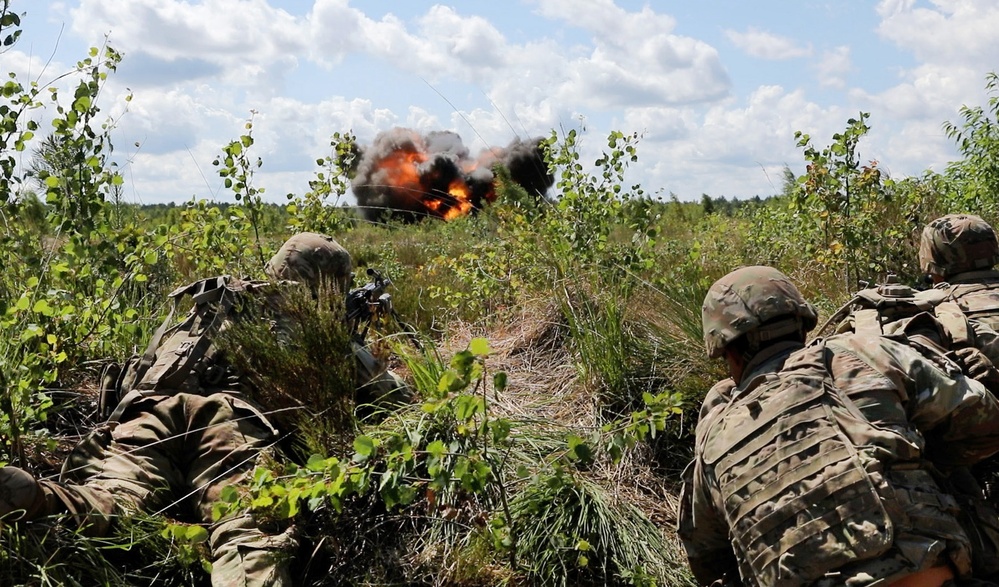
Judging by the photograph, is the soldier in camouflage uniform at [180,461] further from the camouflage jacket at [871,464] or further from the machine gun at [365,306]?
the camouflage jacket at [871,464]

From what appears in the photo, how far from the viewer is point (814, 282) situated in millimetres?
6652

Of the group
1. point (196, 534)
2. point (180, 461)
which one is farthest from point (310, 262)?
point (196, 534)

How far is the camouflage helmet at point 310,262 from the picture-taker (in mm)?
4797

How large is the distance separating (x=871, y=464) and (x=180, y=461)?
2921 millimetres

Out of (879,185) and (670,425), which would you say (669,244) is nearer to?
(879,185)

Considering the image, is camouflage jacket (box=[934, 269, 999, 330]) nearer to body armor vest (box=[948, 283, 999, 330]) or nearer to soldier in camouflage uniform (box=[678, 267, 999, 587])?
body armor vest (box=[948, 283, 999, 330])

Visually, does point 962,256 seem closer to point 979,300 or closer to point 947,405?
point 979,300

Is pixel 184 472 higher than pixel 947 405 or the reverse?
the reverse

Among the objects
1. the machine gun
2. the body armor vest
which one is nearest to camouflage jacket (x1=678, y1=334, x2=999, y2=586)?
the body armor vest

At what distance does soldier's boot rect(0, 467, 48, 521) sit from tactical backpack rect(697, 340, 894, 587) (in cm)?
240

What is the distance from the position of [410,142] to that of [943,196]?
21.9 meters

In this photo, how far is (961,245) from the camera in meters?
4.86

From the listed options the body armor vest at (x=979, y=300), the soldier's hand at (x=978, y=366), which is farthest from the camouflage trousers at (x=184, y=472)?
the body armor vest at (x=979, y=300)

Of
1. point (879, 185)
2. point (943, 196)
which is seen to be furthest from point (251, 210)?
point (943, 196)
